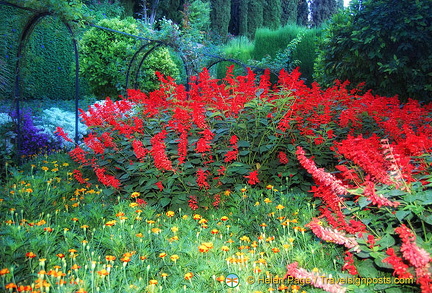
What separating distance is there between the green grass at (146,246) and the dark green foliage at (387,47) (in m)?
3.18

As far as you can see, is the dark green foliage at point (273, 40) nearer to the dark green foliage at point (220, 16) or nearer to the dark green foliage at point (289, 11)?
the dark green foliage at point (220, 16)

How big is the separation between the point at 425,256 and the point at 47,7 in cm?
471

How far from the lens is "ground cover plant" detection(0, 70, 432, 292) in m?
1.99

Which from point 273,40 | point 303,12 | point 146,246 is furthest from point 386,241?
point 303,12

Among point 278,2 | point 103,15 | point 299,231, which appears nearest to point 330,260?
point 299,231

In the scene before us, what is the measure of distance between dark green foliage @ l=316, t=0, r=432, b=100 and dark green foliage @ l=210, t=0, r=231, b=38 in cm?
1372

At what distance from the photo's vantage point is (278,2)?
20.9 m

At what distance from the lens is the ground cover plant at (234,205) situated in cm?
199

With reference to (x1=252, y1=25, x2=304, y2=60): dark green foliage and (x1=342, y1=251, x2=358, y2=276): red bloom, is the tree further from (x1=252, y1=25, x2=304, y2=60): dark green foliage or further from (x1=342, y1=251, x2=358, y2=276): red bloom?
(x1=342, y1=251, x2=358, y2=276): red bloom

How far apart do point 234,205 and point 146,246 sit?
959 millimetres

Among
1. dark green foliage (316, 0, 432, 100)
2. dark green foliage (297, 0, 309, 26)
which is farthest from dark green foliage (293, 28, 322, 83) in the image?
dark green foliage (297, 0, 309, 26)

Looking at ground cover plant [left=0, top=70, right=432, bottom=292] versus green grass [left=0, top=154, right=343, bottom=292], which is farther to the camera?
→ green grass [left=0, top=154, right=343, bottom=292]

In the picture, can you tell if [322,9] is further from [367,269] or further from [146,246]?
[367,269]

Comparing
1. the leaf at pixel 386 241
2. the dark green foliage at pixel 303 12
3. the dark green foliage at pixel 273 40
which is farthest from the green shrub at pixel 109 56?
the dark green foliage at pixel 303 12
